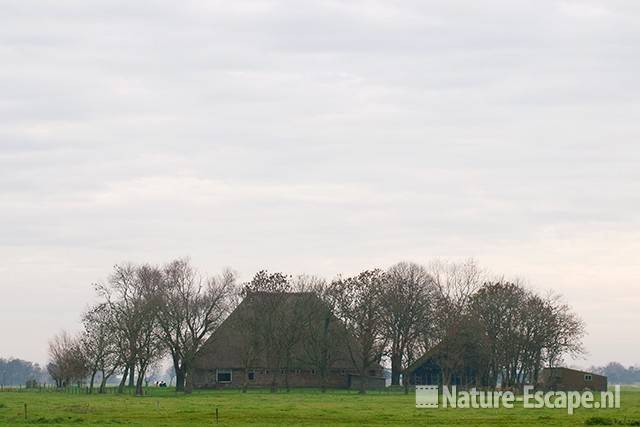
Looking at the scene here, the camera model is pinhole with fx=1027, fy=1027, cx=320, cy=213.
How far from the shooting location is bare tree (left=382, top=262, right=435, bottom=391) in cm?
10631

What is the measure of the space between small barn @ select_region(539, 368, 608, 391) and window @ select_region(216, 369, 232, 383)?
34.3 m

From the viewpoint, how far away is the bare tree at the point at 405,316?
349ft

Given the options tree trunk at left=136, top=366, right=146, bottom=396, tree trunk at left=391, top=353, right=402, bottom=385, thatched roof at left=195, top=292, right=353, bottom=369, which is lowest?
tree trunk at left=136, top=366, right=146, bottom=396

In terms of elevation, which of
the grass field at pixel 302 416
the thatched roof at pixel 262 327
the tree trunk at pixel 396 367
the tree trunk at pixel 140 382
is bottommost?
the grass field at pixel 302 416

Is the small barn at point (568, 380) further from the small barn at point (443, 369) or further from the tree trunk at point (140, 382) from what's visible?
the tree trunk at point (140, 382)

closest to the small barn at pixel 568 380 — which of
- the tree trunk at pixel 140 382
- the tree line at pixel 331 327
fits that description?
the tree line at pixel 331 327

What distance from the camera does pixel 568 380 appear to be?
116 meters

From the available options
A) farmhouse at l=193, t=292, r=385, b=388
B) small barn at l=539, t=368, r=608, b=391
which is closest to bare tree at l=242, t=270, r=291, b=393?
farmhouse at l=193, t=292, r=385, b=388

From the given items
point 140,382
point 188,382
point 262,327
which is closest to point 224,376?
point 262,327

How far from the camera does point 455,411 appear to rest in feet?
190

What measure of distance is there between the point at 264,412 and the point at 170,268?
158 feet

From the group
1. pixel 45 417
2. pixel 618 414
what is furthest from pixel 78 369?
pixel 618 414

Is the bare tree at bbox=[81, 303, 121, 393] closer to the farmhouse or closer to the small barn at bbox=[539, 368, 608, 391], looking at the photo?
the farmhouse

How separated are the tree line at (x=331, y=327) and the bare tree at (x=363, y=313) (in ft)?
0.34
